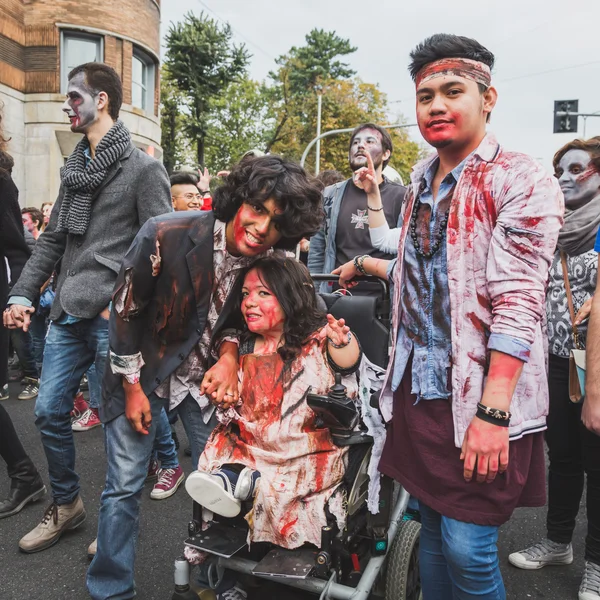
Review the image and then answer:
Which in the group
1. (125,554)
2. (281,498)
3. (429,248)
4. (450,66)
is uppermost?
(450,66)

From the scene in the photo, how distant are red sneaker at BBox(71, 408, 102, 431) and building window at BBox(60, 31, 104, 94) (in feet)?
50.0

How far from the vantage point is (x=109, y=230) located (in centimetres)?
294

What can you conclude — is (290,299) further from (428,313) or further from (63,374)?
(63,374)

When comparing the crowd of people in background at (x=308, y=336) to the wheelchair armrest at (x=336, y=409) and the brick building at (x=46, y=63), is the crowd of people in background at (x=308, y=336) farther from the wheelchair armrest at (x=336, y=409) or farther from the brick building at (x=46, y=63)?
the brick building at (x=46, y=63)

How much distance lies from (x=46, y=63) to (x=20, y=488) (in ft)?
56.0

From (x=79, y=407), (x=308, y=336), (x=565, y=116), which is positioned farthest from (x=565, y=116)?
(x=308, y=336)

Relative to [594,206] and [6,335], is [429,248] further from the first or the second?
[6,335]

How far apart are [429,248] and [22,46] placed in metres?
19.3

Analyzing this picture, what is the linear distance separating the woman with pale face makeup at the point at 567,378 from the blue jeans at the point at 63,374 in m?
2.23

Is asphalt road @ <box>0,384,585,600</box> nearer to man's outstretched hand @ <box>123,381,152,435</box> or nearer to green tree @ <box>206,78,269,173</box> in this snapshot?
man's outstretched hand @ <box>123,381,152,435</box>

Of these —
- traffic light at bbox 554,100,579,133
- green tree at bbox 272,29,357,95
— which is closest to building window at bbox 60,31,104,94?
traffic light at bbox 554,100,579,133

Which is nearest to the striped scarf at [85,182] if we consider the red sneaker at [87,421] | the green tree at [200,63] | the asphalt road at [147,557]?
the asphalt road at [147,557]

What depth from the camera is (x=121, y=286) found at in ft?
7.45

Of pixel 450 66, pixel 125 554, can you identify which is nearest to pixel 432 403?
pixel 450 66
